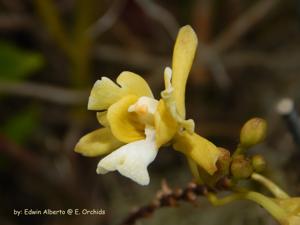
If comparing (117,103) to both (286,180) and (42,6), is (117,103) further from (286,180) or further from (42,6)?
(42,6)

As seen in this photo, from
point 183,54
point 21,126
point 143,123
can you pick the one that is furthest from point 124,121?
point 21,126

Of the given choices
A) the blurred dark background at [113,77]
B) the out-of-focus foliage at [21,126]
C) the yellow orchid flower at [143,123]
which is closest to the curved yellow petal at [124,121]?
the yellow orchid flower at [143,123]

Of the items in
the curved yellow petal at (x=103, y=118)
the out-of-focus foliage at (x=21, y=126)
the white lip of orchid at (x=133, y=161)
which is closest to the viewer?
the white lip of orchid at (x=133, y=161)

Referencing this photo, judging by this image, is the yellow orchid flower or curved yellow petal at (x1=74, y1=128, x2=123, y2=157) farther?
curved yellow petal at (x1=74, y1=128, x2=123, y2=157)

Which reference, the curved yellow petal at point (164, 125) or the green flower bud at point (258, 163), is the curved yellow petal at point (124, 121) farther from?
the green flower bud at point (258, 163)

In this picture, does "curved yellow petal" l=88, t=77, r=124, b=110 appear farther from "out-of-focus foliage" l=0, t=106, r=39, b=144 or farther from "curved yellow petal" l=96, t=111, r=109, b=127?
"out-of-focus foliage" l=0, t=106, r=39, b=144

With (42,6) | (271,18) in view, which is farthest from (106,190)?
(271,18)

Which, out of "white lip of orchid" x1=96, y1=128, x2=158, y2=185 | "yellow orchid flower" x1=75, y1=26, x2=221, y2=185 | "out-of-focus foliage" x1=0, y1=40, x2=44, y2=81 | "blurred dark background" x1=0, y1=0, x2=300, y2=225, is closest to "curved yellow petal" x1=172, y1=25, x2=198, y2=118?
"yellow orchid flower" x1=75, y1=26, x2=221, y2=185
